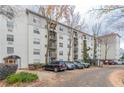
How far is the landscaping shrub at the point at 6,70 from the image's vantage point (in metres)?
6.76

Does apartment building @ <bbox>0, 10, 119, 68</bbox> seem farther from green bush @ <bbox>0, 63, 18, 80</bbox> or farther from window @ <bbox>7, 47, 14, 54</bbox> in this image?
green bush @ <bbox>0, 63, 18, 80</bbox>

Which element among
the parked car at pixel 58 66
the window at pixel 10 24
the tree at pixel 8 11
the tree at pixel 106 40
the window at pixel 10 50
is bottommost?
the parked car at pixel 58 66

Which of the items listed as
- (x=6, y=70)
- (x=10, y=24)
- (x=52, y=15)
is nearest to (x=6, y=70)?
(x=6, y=70)

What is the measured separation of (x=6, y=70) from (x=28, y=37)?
2775 mm

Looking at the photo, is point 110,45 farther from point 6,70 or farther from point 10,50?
point 10,50

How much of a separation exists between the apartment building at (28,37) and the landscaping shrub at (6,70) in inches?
14.4

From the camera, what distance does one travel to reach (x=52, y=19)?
9.46m

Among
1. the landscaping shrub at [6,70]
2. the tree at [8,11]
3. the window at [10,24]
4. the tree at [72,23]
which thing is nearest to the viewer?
the landscaping shrub at [6,70]

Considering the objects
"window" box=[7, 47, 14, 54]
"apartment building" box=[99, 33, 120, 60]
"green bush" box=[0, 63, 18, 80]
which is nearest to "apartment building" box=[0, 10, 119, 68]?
"window" box=[7, 47, 14, 54]

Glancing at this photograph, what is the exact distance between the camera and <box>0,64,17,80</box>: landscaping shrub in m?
6.76

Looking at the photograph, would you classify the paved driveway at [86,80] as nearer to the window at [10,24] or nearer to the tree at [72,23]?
the tree at [72,23]

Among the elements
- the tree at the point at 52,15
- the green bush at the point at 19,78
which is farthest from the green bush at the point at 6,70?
the tree at the point at 52,15

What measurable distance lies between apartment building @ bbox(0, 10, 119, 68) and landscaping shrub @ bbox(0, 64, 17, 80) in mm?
365
